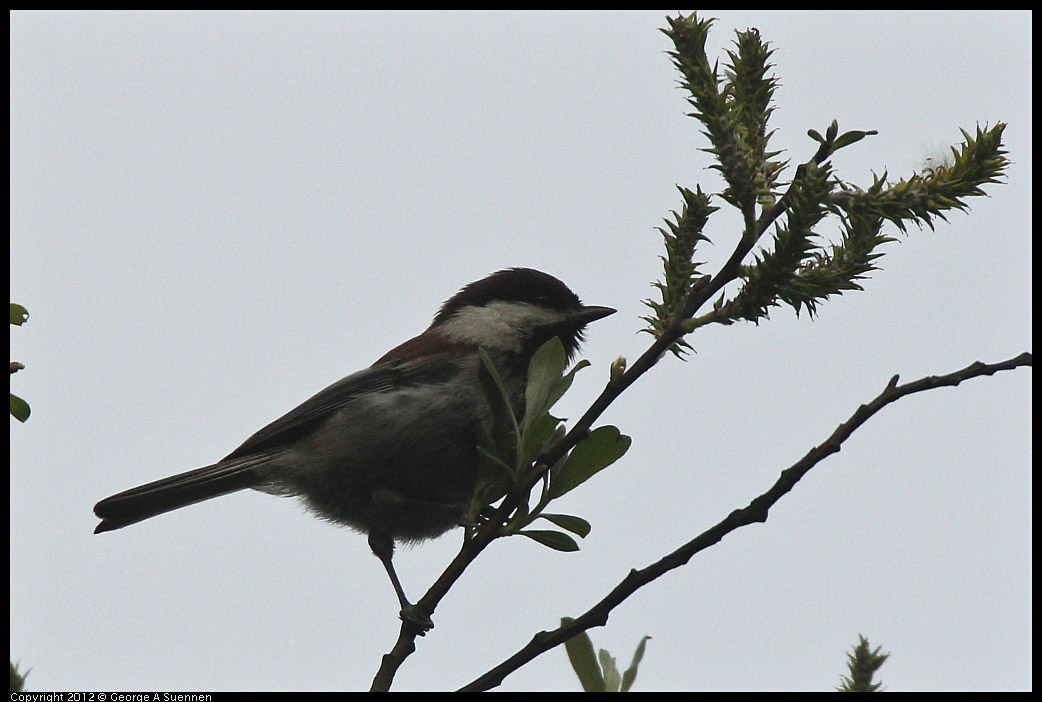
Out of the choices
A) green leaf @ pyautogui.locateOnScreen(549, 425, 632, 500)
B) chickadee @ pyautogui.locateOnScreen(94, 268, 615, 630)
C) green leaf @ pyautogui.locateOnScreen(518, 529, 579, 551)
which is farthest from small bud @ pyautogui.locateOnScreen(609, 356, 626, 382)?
chickadee @ pyautogui.locateOnScreen(94, 268, 615, 630)

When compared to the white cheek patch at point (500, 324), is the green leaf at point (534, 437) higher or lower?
lower

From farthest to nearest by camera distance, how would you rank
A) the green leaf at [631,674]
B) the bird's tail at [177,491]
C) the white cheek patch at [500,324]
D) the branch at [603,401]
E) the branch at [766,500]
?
the white cheek patch at [500,324], the bird's tail at [177,491], the green leaf at [631,674], the branch at [603,401], the branch at [766,500]

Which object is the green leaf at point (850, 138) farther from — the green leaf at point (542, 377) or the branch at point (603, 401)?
the green leaf at point (542, 377)

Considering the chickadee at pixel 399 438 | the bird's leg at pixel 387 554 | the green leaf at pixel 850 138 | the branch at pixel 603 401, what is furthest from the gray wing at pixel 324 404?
the green leaf at pixel 850 138

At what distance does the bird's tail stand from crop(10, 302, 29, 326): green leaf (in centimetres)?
203

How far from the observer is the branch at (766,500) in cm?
168

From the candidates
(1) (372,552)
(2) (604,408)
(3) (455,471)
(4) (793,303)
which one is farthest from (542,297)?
(4) (793,303)

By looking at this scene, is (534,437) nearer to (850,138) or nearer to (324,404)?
(850,138)

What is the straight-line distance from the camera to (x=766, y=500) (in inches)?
67.7

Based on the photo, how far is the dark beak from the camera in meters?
3.90

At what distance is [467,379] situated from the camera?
144 inches

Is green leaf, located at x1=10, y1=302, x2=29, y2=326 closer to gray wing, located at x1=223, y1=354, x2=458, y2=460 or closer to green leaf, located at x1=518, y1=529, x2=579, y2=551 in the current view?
green leaf, located at x1=518, y1=529, x2=579, y2=551

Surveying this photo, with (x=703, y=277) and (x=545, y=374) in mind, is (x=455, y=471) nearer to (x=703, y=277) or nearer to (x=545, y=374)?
(x=545, y=374)

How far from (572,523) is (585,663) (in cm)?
38
